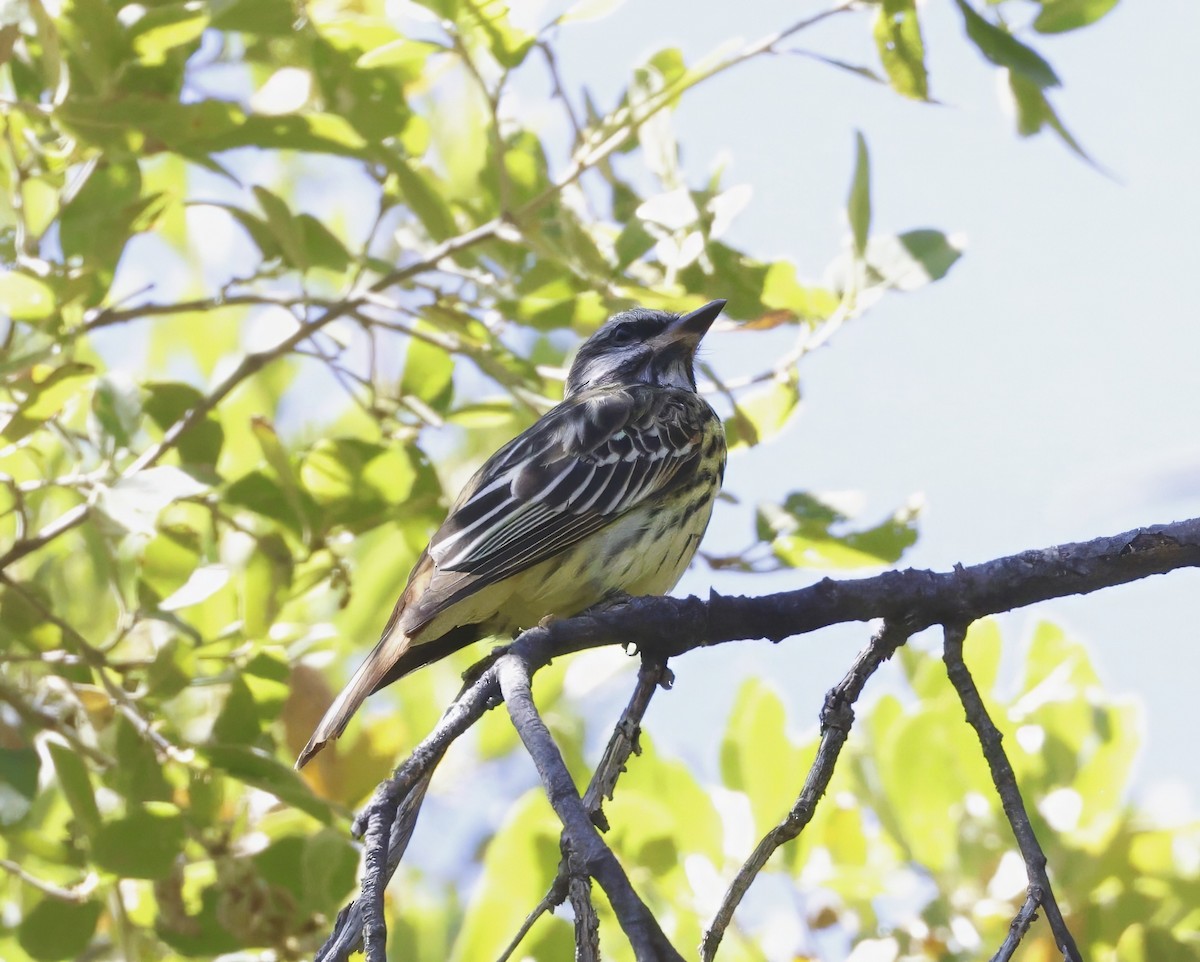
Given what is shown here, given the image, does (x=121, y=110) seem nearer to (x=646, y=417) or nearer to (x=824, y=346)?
(x=824, y=346)

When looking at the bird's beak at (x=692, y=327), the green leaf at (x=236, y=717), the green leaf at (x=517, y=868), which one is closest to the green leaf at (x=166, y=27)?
the green leaf at (x=236, y=717)

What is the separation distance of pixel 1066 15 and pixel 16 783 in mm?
2449

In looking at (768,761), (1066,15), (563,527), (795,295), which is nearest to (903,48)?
(1066,15)

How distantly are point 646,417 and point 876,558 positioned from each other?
130 centimetres

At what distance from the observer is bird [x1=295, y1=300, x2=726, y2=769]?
129 inches

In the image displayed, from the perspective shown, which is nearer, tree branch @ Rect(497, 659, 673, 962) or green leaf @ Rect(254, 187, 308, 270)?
tree branch @ Rect(497, 659, 673, 962)

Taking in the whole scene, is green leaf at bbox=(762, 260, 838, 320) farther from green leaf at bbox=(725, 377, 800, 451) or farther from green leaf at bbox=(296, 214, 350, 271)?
green leaf at bbox=(296, 214, 350, 271)

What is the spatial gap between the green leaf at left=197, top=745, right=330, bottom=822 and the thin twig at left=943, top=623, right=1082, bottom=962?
119cm

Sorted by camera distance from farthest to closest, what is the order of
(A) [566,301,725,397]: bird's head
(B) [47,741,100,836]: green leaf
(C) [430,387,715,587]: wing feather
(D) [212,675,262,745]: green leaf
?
(A) [566,301,725,397]: bird's head, (C) [430,387,715,587]: wing feather, (D) [212,675,262,745]: green leaf, (B) [47,741,100,836]: green leaf

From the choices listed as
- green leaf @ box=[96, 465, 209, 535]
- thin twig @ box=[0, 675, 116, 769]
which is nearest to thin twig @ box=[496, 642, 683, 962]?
green leaf @ box=[96, 465, 209, 535]

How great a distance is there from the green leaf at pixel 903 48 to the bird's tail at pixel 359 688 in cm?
148

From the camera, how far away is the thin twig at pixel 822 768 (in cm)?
184

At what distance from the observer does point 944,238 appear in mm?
3211

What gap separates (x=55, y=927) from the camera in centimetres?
289
